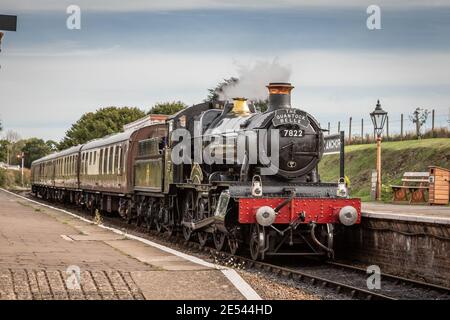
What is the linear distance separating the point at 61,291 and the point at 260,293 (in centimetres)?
264

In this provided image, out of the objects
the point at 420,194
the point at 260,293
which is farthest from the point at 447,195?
the point at 260,293

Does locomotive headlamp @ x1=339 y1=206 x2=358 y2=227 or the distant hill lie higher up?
the distant hill

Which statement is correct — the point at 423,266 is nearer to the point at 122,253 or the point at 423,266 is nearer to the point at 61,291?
the point at 122,253

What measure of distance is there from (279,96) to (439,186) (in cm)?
987

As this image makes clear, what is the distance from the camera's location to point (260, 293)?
9.73m

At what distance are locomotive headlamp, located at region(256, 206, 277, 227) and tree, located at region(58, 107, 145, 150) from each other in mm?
73051

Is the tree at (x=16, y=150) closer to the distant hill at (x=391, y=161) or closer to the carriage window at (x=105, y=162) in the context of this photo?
the distant hill at (x=391, y=161)

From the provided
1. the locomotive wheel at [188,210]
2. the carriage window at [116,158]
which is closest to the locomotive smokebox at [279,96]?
the locomotive wheel at [188,210]

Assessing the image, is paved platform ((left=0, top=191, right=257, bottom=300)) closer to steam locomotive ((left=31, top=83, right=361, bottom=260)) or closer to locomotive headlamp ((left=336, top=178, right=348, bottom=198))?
steam locomotive ((left=31, top=83, right=361, bottom=260))

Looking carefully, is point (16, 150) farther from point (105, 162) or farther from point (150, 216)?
point (150, 216)

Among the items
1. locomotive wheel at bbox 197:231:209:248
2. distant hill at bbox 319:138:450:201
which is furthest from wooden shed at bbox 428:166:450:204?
locomotive wheel at bbox 197:231:209:248

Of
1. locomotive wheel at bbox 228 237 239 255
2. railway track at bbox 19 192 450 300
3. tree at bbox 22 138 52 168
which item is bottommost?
railway track at bbox 19 192 450 300

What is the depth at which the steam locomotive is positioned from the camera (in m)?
14.3

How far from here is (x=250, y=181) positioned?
14.8 meters
